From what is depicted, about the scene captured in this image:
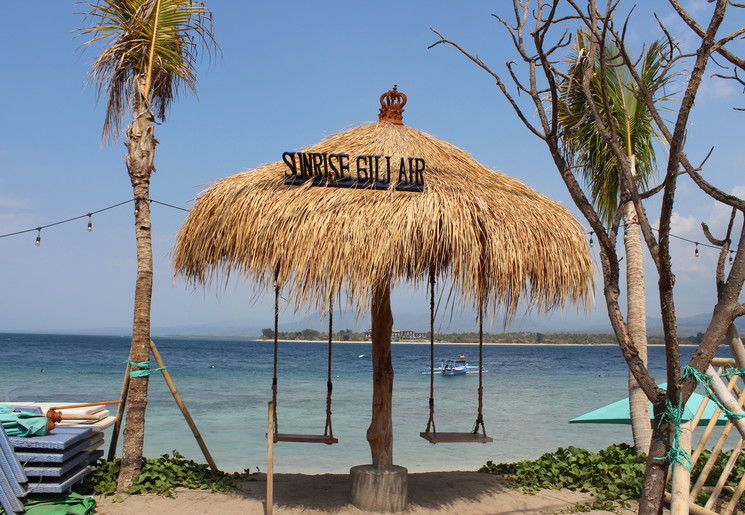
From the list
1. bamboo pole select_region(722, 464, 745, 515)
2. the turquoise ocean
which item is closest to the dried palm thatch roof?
bamboo pole select_region(722, 464, 745, 515)

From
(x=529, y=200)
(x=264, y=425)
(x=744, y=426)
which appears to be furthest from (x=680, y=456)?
(x=264, y=425)

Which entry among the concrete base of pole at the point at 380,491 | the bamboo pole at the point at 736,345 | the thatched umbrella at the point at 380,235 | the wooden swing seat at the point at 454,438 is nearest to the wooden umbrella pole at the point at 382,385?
the thatched umbrella at the point at 380,235

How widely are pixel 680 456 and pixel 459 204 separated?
1.99 m

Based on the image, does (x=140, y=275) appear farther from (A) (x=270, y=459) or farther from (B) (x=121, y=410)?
(A) (x=270, y=459)

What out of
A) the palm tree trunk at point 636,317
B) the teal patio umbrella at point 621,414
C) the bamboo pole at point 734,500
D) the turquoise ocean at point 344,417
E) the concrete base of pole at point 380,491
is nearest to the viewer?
the bamboo pole at point 734,500

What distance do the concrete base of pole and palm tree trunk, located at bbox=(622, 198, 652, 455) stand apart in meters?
2.36

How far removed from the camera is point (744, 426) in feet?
10.8

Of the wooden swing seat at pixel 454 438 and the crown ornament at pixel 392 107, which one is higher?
the crown ornament at pixel 392 107

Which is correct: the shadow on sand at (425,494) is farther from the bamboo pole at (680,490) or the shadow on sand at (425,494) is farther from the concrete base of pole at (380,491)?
the bamboo pole at (680,490)

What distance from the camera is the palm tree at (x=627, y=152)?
19.3ft

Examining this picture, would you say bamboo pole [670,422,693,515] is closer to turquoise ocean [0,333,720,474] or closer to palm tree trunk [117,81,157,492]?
turquoise ocean [0,333,720,474]

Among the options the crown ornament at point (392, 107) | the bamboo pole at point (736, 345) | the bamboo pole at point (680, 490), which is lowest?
the bamboo pole at point (680, 490)

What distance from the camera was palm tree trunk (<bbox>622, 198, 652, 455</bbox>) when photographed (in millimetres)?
5770

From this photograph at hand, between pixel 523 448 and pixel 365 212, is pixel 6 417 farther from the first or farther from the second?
pixel 523 448
